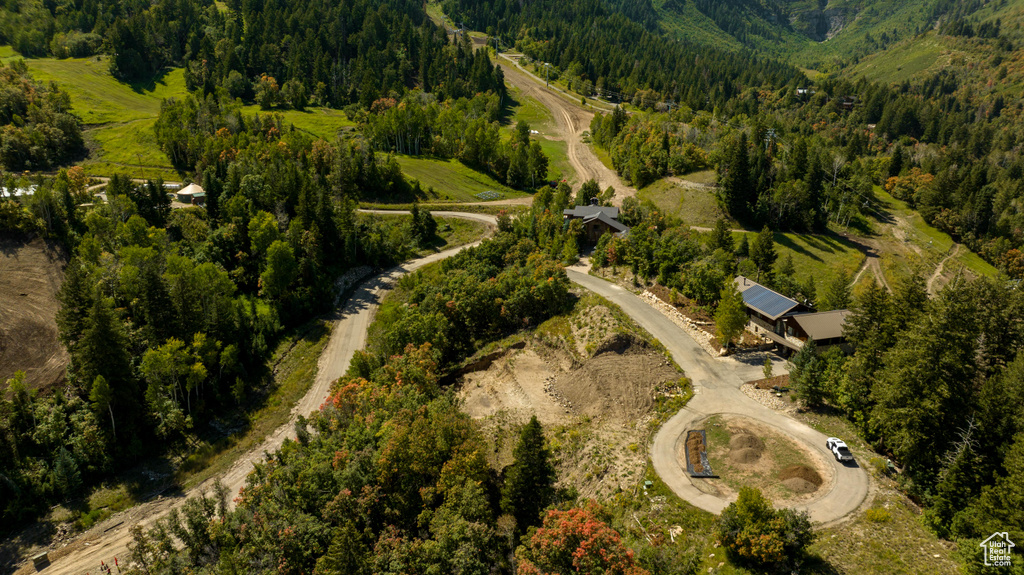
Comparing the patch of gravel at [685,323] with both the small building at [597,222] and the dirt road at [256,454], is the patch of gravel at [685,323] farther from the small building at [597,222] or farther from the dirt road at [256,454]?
the dirt road at [256,454]

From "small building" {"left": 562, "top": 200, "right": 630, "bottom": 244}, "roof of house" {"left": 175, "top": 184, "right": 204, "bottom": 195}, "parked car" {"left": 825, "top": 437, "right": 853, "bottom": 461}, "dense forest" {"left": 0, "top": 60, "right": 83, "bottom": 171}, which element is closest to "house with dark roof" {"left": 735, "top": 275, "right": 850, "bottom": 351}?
"parked car" {"left": 825, "top": 437, "right": 853, "bottom": 461}

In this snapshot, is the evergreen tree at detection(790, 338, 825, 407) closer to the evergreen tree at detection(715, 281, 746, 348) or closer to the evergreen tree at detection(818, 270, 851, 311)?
the evergreen tree at detection(715, 281, 746, 348)

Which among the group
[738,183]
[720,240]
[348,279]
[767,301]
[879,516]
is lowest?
[348,279]

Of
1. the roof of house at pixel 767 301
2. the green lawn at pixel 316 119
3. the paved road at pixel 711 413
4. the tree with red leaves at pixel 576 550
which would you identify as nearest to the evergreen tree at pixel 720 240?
the roof of house at pixel 767 301

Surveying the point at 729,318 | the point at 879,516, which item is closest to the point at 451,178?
the point at 729,318

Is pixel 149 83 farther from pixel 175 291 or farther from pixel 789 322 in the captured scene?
pixel 789 322

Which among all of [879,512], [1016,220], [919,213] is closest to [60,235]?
[879,512]
